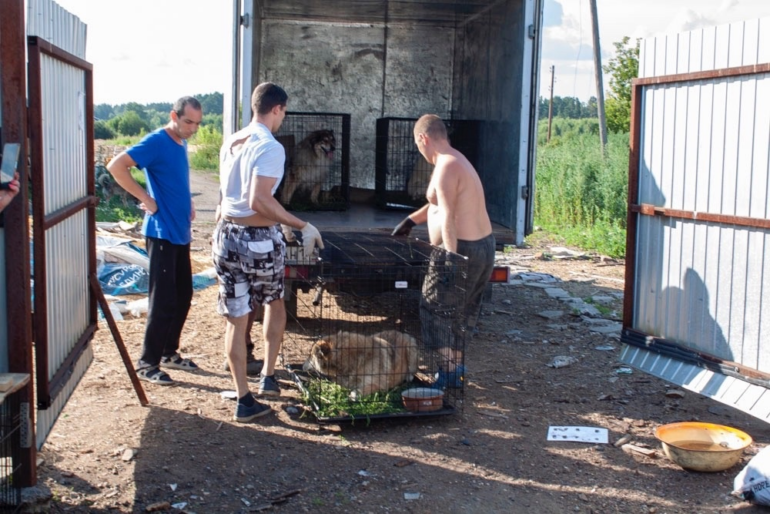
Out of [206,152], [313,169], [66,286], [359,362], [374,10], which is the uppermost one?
[374,10]

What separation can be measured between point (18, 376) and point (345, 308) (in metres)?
5.97

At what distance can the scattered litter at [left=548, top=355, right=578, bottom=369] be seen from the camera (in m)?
7.11

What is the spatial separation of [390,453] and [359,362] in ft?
2.94

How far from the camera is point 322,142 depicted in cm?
968

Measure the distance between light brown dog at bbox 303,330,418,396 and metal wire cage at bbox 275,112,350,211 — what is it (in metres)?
3.75

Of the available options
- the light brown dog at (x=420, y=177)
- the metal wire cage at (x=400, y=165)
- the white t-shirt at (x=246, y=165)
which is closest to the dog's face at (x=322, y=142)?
the metal wire cage at (x=400, y=165)

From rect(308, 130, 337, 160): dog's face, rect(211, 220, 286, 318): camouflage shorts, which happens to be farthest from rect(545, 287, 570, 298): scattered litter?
rect(211, 220, 286, 318): camouflage shorts

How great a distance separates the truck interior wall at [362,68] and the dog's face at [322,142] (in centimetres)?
87

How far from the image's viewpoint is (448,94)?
10.6 m

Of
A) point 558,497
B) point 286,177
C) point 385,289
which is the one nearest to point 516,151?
point 385,289

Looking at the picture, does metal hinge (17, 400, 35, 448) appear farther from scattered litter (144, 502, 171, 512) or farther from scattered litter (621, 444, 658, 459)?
scattered litter (621, 444, 658, 459)

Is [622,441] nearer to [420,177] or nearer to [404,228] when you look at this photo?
[404,228]

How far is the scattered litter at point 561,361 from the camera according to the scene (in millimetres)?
7109

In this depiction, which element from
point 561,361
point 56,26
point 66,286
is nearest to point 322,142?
point 561,361
